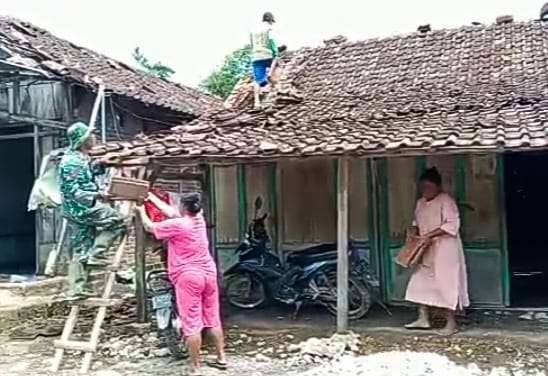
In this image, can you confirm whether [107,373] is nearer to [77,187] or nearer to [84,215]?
[84,215]

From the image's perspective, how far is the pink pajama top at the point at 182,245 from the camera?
661 centimetres

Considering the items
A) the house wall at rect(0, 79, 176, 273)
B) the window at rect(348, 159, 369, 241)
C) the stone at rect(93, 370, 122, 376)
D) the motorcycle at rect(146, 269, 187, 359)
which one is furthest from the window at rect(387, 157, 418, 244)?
the house wall at rect(0, 79, 176, 273)

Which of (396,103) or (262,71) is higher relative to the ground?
(262,71)

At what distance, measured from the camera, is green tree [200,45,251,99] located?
99.2 feet

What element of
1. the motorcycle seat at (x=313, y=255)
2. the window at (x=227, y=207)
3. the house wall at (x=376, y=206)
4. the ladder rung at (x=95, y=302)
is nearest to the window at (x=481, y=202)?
the house wall at (x=376, y=206)

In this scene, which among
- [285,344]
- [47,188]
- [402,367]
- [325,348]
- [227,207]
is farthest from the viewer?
[47,188]

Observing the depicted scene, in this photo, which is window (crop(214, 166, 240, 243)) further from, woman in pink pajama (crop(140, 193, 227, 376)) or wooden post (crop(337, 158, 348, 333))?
woman in pink pajama (crop(140, 193, 227, 376))

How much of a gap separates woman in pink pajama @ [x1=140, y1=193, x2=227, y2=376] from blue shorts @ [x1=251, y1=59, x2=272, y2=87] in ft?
16.5

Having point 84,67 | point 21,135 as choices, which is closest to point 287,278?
point 21,135

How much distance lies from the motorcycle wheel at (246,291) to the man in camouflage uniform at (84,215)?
97.9 inches

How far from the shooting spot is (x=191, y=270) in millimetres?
6598

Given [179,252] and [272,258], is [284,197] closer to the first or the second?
[272,258]

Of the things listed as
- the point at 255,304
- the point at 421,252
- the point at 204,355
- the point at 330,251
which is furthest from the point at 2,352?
the point at 421,252

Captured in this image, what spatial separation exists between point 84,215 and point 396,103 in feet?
14.7
